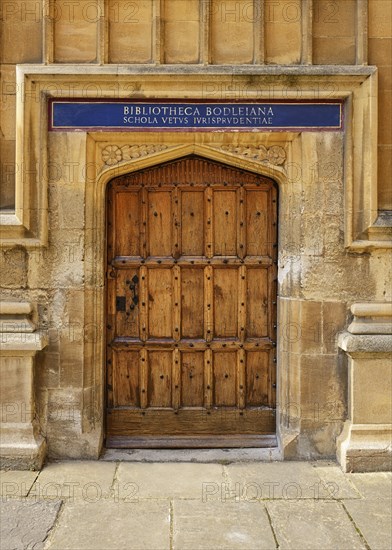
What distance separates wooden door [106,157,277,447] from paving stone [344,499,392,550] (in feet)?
4.32

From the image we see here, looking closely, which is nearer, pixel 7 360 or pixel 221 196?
pixel 7 360

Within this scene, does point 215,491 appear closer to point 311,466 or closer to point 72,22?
point 311,466

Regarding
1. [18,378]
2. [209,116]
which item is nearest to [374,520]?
[18,378]

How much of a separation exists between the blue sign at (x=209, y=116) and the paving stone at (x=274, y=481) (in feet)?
10.4

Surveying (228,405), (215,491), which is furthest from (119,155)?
(215,491)

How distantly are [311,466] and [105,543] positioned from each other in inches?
85.2

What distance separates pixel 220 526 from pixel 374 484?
156 centimetres

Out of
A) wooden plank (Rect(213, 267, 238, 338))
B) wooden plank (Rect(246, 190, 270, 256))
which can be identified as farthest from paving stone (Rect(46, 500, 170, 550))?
wooden plank (Rect(246, 190, 270, 256))

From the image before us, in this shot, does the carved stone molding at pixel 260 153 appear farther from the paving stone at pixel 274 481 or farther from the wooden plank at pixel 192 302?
the paving stone at pixel 274 481

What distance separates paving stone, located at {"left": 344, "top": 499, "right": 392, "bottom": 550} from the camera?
12.5ft

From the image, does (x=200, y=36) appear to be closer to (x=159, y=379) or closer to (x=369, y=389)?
(x=159, y=379)

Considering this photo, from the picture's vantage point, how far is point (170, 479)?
4.79m

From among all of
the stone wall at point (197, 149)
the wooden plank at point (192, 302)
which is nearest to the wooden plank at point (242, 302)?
the wooden plank at point (192, 302)

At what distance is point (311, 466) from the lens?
5105mm
